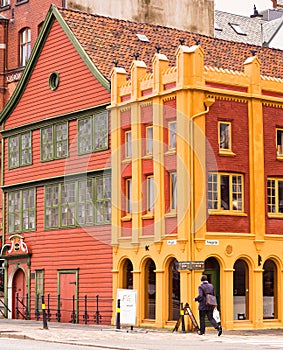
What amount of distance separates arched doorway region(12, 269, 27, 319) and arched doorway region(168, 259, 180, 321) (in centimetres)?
1086

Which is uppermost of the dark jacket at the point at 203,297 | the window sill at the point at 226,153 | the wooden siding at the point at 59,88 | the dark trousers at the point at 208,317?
the wooden siding at the point at 59,88

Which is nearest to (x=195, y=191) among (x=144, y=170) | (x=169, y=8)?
(x=144, y=170)

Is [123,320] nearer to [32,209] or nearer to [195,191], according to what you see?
[195,191]

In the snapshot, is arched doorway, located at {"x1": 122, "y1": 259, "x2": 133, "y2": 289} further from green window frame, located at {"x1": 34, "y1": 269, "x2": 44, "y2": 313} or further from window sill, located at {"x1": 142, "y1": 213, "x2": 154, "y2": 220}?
green window frame, located at {"x1": 34, "y1": 269, "x2": 44, "y2": 313}

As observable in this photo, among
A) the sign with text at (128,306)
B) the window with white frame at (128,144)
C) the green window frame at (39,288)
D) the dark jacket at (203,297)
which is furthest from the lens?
the green window frame at (39,288)

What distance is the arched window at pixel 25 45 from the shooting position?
5691 cm

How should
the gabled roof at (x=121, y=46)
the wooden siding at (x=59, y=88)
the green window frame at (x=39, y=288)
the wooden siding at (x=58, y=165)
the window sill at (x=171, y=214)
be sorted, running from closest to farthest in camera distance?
the window sill at (x=171, y=214) → the wooden siding at (x=58, y=165) → the wooden siding at (x=59, y=88) → the gabled roof at (x=121, y=46) → the green window frame at (x=39, y=288)

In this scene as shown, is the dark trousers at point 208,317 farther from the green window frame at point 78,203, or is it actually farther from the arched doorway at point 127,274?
the green window frame at point 78,203

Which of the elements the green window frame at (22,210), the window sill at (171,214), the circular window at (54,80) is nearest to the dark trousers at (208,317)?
the window sill at (171,214)

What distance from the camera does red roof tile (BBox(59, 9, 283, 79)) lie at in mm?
43844

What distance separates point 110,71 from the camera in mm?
42562

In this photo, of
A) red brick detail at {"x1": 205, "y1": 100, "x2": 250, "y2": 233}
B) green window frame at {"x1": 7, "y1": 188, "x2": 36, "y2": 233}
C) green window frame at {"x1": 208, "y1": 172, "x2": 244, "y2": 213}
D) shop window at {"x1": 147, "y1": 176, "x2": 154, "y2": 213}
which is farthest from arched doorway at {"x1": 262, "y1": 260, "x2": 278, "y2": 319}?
green window frame at {"x1": 7, "y1": 188, "x2": 36, "y2": 233}

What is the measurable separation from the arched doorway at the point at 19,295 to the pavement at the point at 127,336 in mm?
8497

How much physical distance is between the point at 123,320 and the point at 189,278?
2.96 metres
